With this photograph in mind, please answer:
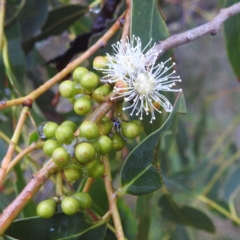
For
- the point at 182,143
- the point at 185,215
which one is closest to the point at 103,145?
the point at 185,215

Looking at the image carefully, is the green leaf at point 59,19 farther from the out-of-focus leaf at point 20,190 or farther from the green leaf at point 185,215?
the green leaf at point 185,215

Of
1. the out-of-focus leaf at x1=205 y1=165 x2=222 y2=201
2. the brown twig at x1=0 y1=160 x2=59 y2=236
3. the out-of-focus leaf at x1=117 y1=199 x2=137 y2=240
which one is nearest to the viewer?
the brown twig at x1=0 y1=160 x2=59 y2=236

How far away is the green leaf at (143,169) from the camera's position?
608 millimetres

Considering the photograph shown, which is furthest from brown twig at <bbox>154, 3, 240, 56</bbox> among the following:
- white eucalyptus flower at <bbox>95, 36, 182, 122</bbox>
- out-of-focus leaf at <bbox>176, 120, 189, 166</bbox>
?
out-of-focus leaf at <bbox>176, 120, 189, 166</bbox>

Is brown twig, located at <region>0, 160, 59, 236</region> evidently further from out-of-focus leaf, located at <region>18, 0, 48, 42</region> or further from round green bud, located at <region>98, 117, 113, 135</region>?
out-of-focus leaf, located at <region>18, 0, 48, 42</region>

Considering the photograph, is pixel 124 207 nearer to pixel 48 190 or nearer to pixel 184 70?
pixel 48 190

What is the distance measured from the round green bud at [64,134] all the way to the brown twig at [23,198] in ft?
0.13

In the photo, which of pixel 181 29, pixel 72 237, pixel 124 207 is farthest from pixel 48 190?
pixel 181 29

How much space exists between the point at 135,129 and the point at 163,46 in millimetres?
171

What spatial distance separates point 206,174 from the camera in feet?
4.77

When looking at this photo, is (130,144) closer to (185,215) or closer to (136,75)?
(185,215)

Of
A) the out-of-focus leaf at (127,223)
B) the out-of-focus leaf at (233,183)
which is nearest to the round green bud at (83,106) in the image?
the out-of-focus leaf at (127,223)

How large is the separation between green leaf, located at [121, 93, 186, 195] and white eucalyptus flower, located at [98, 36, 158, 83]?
3.7 inches

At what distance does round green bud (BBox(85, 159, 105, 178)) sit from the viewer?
1.95 feet
